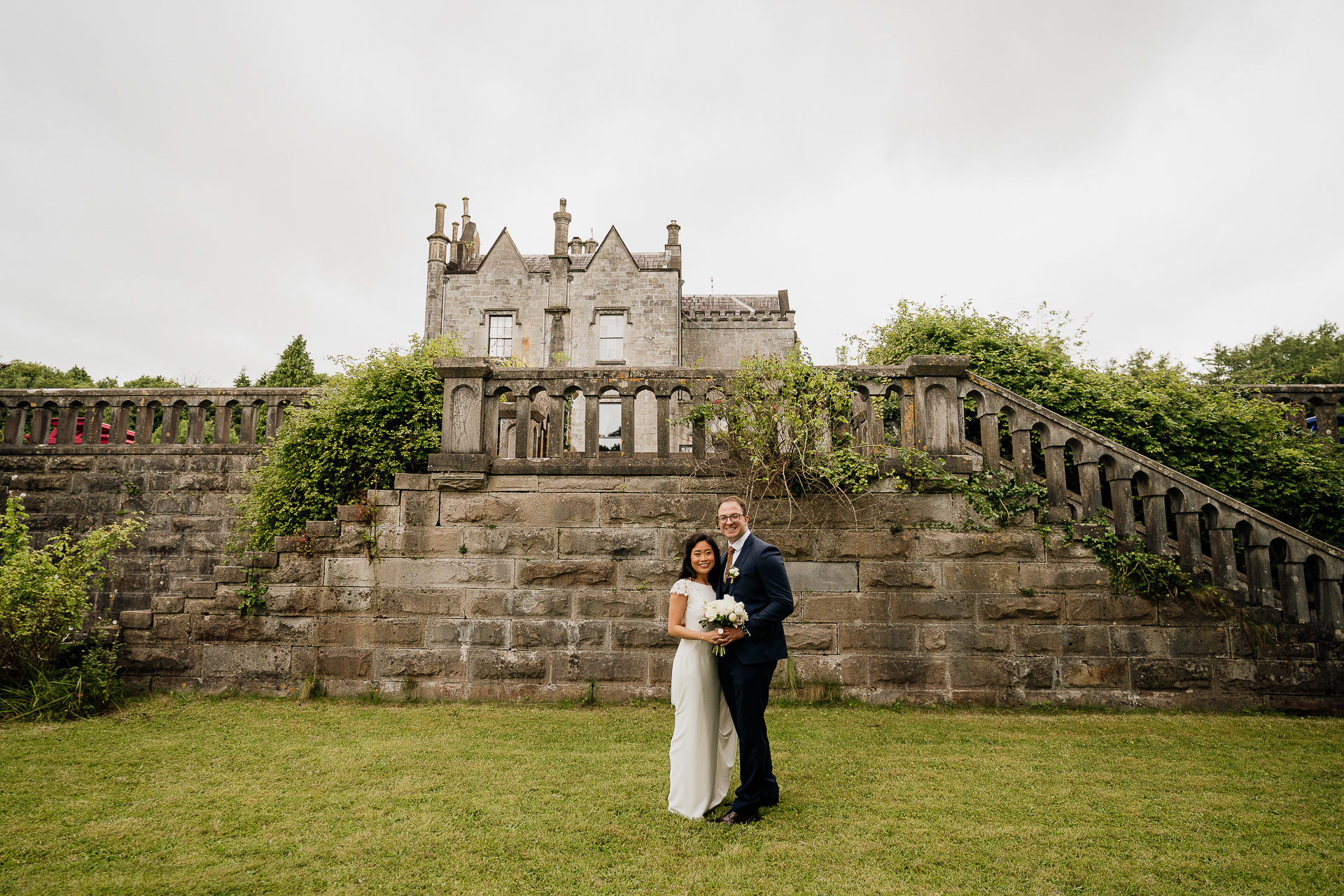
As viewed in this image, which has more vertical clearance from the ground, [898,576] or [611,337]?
[611,337]

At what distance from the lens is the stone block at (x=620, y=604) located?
6988 mm

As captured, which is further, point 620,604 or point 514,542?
point 514,542

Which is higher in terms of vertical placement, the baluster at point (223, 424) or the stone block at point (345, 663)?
the baluster at point (223, 424)

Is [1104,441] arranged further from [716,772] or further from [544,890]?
[544,890]

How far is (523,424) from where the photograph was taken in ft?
24.5

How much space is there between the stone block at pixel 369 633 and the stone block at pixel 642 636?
1.98 m

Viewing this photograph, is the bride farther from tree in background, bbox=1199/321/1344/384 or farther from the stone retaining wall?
tree in background, bbox=1199/321/1344/384

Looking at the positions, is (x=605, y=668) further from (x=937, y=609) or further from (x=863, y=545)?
(x=937, y=609)

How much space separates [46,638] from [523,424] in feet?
15.8

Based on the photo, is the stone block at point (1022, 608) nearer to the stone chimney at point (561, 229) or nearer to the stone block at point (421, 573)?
the stone block at point (421, 573)

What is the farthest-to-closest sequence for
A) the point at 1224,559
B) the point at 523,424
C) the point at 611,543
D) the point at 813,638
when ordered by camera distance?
the point at 523,424, the point at 611,543, the point at 813,638, the point at 1224,559

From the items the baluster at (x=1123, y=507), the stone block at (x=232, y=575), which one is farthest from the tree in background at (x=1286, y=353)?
the stone block at (x=232, y=575)

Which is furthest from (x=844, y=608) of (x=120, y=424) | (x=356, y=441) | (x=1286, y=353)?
(x=1286, y=353)

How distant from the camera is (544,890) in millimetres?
3314
